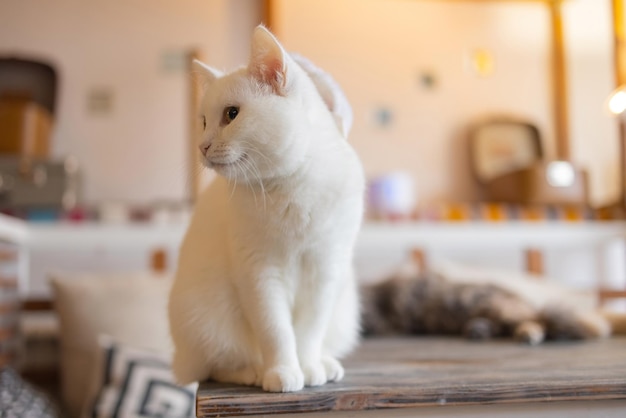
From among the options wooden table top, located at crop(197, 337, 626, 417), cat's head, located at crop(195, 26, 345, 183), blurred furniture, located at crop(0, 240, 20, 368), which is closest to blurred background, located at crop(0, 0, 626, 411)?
blurred furniture, located at crop(0, 240, 20, 368)

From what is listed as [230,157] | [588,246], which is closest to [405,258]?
[588,246]

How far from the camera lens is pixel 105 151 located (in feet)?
7.06

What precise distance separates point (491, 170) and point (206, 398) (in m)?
1.92

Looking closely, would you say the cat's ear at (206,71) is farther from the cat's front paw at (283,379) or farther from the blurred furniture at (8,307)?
the blurred furniture at (8,307)

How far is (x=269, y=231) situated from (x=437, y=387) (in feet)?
0.87

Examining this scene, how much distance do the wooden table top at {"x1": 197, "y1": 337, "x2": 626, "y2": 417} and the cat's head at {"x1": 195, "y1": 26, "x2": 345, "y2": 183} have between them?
0.25 meters

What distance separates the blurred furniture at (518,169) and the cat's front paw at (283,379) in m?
1.63

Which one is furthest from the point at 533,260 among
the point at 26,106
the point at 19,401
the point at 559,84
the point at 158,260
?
the point at 26,106

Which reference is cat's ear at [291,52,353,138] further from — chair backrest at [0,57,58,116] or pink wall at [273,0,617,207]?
chair backrest at [0,57,58,116]

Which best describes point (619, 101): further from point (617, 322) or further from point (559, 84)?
point (617, 322)

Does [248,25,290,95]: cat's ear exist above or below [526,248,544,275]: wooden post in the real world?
A: above

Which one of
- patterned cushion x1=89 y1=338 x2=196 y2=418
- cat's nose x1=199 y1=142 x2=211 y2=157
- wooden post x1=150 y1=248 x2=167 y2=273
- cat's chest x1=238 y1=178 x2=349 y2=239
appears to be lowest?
patterned cushion x1=89 y1=338 x2=196 y2=418

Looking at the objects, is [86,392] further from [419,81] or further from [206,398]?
[419,81]

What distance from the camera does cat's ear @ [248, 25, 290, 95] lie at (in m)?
0.62
